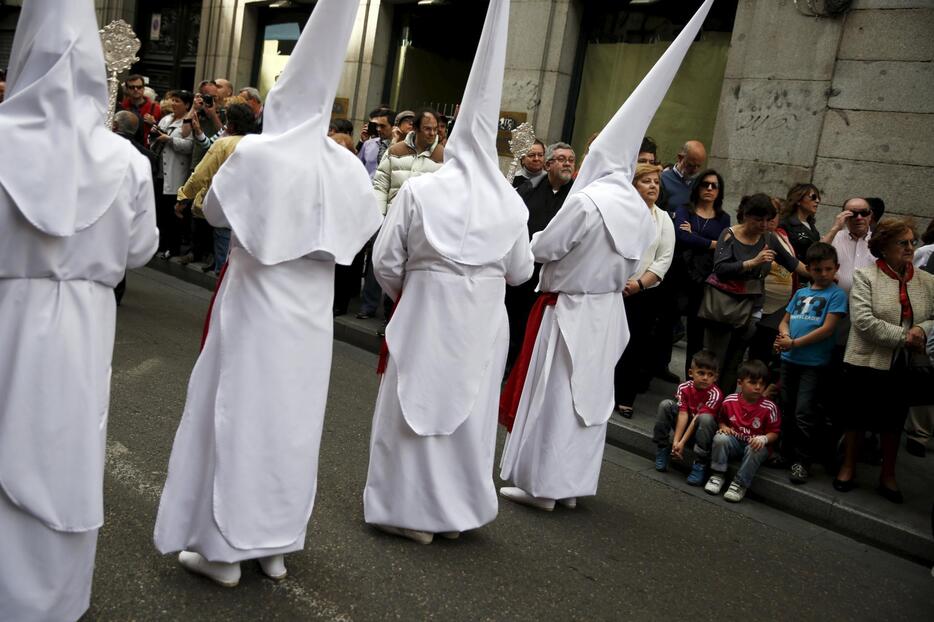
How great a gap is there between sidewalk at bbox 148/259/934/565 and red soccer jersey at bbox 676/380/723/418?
47 cm

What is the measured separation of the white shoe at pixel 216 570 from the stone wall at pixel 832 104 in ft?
24.8

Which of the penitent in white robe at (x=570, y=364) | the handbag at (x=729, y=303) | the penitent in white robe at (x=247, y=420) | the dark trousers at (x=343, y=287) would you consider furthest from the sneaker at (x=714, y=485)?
the dark trousers at (x=343, y=287)

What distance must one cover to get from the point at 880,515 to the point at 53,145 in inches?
197

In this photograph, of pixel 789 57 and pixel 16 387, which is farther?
pixel 789 57

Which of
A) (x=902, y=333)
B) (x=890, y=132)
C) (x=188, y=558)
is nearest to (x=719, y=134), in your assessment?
(x=890, y=132)

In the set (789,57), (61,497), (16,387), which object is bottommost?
(61,497)

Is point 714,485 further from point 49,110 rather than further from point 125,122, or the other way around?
point 125,122

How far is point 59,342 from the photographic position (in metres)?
3.14

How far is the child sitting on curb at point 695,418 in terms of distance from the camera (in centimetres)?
620

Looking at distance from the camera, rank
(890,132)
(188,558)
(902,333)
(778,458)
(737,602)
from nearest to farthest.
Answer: (188,558) → (737,602) → (902,333) → (778,458) → (890,132)

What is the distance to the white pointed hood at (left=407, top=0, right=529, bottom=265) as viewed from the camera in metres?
4.50

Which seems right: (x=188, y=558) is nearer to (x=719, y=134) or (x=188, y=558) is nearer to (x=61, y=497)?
(x=61, y=497)

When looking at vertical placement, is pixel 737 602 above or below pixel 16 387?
below

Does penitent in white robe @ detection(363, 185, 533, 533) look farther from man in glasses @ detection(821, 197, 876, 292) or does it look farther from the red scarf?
man in glasses @ detection(821, 197, 876, 292)
